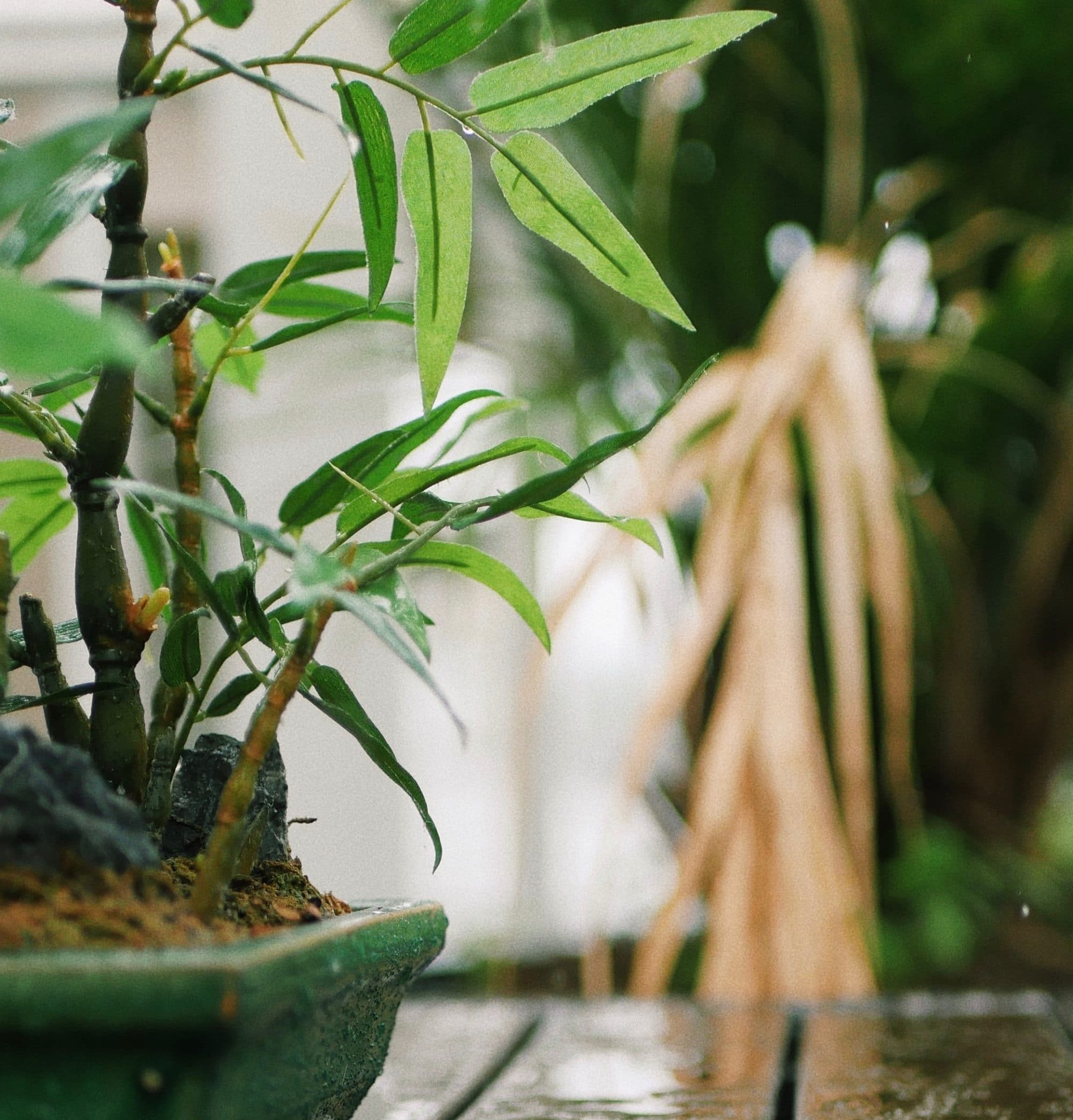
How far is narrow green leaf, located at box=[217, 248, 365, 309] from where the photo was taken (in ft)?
0.97

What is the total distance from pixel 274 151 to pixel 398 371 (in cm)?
38

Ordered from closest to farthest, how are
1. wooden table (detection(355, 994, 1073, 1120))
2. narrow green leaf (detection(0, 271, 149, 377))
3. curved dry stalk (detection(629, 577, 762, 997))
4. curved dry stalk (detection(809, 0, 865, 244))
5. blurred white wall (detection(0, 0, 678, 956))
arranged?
1. narrow green leaf (detection(0, 271, 149, 377))
2. wooden table (detection(355, 994, 1073, 1120))
3. curved dry stalk (detection(629, 577, 762, 997))
4. curved dry stalk (detection(809, 0, 865, 244))
5. blurred white wall (detection(0, 0, 678, 956))

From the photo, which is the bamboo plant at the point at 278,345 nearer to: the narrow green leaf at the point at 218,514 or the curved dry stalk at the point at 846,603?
the narrow green leaf at the point at 218,514

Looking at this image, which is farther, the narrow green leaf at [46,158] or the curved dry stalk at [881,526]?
the curved dry stalk at [881,526]

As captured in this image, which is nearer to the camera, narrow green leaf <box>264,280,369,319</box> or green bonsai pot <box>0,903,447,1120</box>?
green bonsai pot <box>0,903,447,1120</box>

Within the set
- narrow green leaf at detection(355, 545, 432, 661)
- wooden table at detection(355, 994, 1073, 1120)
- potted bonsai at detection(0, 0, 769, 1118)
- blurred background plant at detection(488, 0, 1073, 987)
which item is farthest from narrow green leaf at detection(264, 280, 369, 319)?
blurred background plant at detection(488, 0, 1073, 987)

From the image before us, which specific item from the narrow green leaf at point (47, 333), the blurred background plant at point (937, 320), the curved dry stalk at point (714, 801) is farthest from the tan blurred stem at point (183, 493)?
the blurred background plant at point (937, 320)

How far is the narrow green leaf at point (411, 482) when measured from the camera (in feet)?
0.83

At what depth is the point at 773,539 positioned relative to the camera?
798 millimetres

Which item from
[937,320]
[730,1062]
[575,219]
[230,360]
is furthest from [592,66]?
[937,320]

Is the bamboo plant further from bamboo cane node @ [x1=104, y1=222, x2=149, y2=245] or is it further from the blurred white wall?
the blurred white wall

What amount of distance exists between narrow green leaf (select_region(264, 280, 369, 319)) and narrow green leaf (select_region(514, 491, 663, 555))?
0.26 feet

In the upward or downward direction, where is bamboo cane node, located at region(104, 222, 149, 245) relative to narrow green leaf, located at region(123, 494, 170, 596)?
upward

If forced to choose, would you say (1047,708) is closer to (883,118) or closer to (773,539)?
(773,539)
